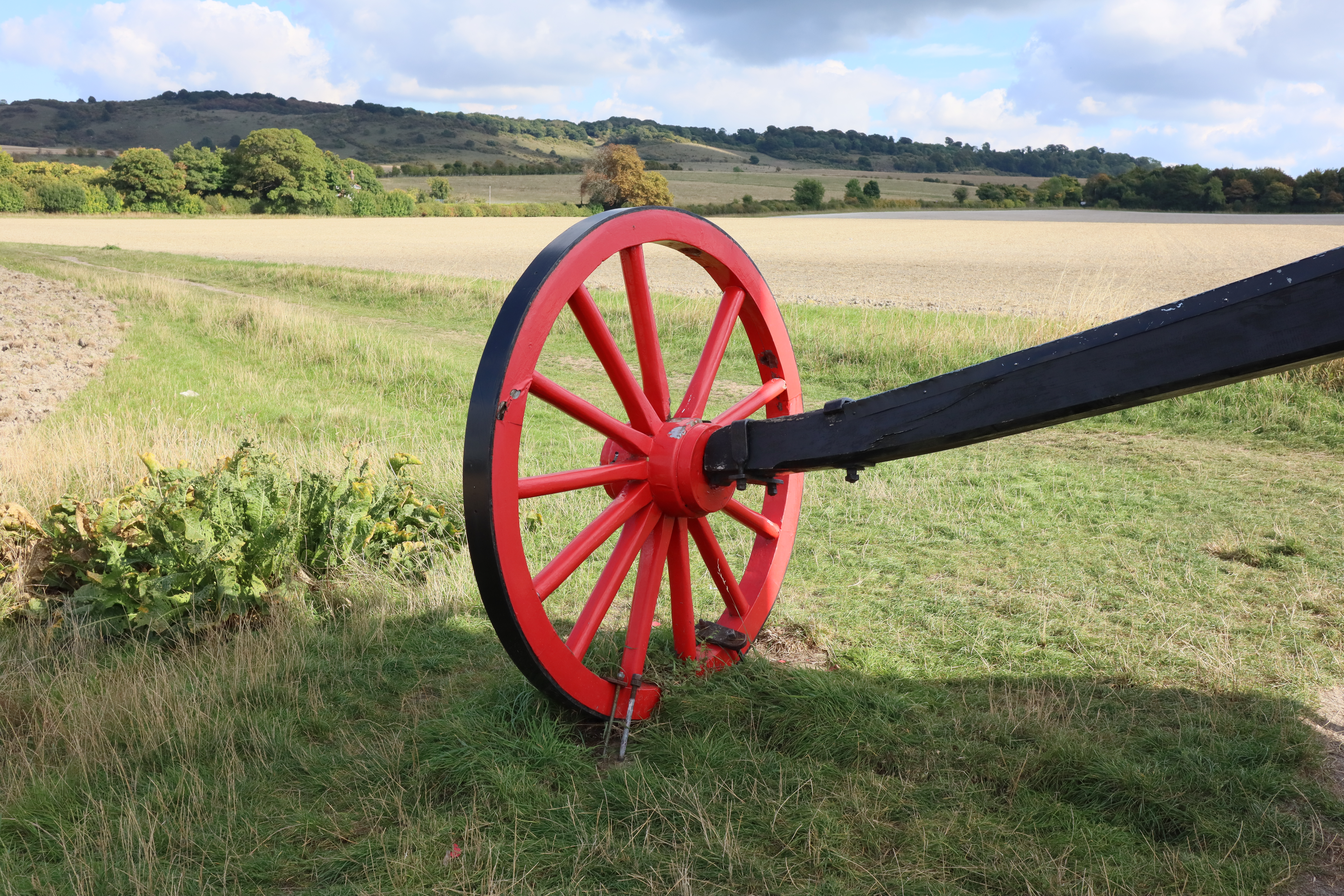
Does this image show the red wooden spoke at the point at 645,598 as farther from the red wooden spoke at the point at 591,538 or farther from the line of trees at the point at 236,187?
the line of trees at the point at 236,187

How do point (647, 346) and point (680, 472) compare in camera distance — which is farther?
point (647, 346)

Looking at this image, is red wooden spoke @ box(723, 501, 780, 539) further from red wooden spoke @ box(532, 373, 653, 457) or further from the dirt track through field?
the dirt track through field

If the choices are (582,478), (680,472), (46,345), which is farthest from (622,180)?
(582,478)

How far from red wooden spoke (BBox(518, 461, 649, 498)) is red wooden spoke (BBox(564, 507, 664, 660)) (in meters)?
0.17

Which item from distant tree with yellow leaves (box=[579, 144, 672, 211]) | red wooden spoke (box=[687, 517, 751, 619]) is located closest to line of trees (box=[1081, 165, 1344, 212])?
distant tree with yellow leaves (box=[579, 144, 672, 211])

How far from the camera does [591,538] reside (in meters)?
2.94

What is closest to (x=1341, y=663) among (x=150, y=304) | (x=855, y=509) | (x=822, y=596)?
(x=822, y=596)

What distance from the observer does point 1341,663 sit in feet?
12.5

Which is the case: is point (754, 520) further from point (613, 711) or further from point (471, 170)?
point (471, 170)

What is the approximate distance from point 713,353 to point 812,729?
1.44m

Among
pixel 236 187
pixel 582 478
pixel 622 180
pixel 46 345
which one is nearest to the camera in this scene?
pixel 582 478

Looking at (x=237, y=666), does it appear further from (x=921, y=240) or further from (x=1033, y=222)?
(x=1033, y=222)

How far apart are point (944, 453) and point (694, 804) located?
577cm

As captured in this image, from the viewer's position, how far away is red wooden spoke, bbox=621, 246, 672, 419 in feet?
10.6
